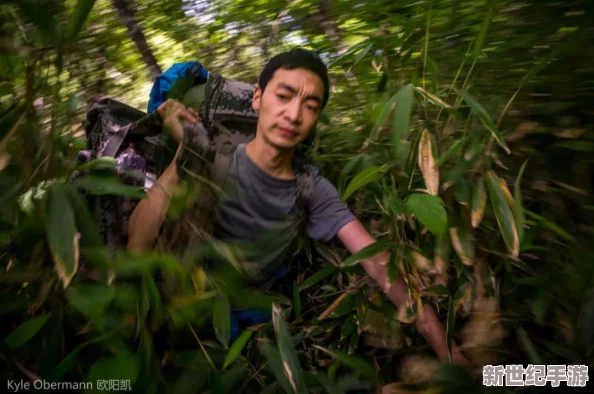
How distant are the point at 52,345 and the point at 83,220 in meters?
0.17

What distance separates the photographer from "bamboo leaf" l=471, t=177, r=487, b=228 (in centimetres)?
66

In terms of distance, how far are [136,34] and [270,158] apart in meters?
0.99

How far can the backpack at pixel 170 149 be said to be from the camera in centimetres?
73

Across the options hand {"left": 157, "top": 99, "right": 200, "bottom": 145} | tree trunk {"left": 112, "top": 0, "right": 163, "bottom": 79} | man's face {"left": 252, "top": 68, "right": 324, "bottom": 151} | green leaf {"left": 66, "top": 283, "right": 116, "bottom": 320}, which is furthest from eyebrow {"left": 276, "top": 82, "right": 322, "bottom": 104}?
tree trunk {"left": 112, "top": 0, "right": 163, "bottom": 79}

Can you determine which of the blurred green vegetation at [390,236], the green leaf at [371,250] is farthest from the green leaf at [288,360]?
the green leaf at [371,250]

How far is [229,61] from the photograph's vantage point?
5.35ft

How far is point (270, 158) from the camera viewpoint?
95cm

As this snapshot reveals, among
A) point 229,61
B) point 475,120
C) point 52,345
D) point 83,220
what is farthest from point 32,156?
point 229,61

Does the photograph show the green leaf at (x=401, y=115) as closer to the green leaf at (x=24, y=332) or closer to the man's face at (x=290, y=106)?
the man's face at (x=290, y=106)

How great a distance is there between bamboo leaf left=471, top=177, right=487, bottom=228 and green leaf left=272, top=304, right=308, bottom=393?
34cm

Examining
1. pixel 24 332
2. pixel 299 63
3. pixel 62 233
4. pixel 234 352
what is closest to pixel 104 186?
pixel 62 233

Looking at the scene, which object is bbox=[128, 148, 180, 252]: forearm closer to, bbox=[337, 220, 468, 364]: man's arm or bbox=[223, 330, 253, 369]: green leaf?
bbox=[223, 330, 253, 369]: green leaf

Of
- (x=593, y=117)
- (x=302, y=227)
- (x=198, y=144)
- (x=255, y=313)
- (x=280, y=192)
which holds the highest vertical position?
(x=198, y=144)

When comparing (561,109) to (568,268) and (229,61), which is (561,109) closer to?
(568,268)
